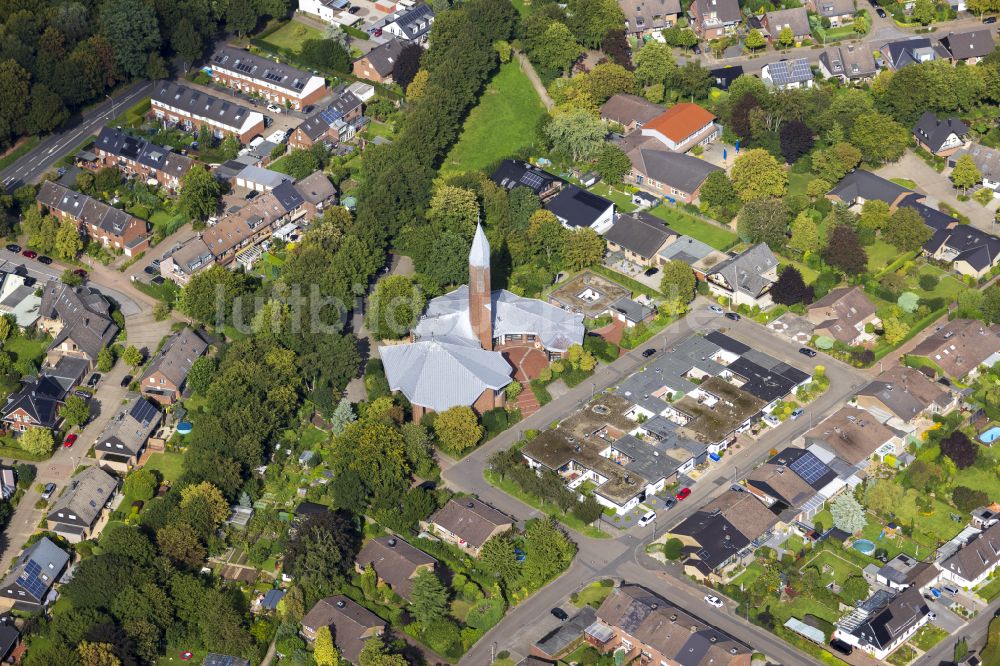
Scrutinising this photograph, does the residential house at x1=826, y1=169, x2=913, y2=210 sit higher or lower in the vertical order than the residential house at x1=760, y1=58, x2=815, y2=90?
lower

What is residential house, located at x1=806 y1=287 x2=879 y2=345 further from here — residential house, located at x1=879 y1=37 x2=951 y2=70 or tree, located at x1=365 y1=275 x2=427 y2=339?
residential house, located at x1=879 y1=37 x2=951 y2=70

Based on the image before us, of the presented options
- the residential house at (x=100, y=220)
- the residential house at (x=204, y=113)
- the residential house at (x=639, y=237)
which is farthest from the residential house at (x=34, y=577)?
the residential house at (x=204, y=113)

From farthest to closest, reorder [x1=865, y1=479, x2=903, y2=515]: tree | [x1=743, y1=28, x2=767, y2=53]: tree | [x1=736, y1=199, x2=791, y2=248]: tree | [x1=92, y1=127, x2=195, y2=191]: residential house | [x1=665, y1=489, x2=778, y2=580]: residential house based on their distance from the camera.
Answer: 1. [x1=743, y1=28, x2=767, y2=53]: tree
2. [x1=92, y1=127, x2=195, y2=191]: residential house
3. [x1=736, y1=199, x2=791, y2=248]: tree
4. [x1=865, y1=479, x2=903, y2=515]: tree
5. [x1=665, y1=489, x2=778, y2=580]: residential house

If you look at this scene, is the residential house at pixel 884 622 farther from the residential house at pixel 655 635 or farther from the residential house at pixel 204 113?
the residential house at pixel 204 113

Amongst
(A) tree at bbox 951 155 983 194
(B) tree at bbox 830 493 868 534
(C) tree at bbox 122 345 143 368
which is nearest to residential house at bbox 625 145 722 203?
(A) tree at bbox 951 155 983 194

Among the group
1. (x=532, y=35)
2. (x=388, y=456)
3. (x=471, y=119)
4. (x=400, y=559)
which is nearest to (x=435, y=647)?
(x=400, y=559)

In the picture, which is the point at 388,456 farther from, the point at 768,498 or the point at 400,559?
the point at 768,498
